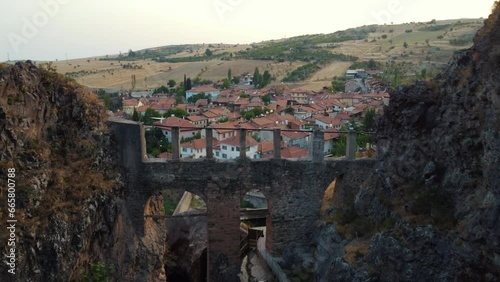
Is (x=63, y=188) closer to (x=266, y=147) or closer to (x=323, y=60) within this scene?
(x=266, y=147)

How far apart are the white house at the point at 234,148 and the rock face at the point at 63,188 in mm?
26661

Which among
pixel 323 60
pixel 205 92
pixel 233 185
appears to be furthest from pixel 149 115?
pixel 323 60

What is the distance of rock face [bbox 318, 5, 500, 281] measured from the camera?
10.6 meters

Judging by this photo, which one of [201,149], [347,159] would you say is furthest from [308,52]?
[347,159]

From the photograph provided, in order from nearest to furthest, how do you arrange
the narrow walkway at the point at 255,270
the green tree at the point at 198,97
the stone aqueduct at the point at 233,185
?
the stone aqueduct at the point at 233,185
the narrow walkway at the point at 255,270
the green tree at the point at 198,97

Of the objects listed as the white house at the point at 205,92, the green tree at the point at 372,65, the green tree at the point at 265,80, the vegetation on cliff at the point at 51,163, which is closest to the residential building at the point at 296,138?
the vegetation on cliff at the point at 51,163

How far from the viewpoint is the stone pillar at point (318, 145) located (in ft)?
58.8

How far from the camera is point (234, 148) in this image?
46656 millimetres


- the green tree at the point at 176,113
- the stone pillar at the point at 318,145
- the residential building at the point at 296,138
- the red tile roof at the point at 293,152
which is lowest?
the residential building at the point at 296,138

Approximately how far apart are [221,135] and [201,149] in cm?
854

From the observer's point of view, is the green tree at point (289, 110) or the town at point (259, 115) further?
the green tree at point (289, 110)

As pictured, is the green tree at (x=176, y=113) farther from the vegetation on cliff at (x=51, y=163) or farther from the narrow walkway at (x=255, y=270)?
→ the vegetation on cliff at (x=51, y=163)

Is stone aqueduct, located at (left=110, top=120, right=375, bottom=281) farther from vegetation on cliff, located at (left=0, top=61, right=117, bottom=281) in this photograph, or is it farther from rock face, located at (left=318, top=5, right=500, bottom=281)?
rock face, located at (left=318, top=5, right=500, bottom=281)

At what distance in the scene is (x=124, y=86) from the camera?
371 feet
